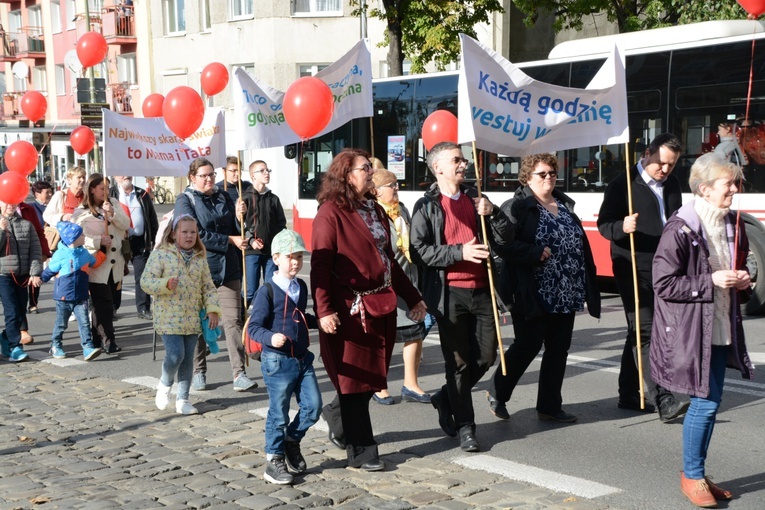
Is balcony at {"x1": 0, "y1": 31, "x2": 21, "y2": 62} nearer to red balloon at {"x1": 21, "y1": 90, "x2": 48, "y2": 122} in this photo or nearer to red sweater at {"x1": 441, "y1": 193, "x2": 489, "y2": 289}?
red balloon at {"x1": 21, "y1": 90, "x2": 48, "y2": 122}

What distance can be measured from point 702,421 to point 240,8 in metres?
34.9

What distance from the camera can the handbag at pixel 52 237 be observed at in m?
11.7

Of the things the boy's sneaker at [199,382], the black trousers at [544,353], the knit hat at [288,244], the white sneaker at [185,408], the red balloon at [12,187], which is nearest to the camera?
the knit hat at [288,244]

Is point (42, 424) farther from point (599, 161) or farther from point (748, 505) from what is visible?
point (599, 161)

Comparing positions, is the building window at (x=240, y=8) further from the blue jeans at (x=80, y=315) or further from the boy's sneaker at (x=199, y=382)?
the boy's sneaker at (x=199, y=382)

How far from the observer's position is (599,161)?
14.0m

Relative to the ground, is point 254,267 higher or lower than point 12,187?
lower

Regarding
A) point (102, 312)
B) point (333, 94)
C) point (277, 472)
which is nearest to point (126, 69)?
point (102, 312)

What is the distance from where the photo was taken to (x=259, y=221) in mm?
9328

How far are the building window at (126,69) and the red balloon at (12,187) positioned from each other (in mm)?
36266

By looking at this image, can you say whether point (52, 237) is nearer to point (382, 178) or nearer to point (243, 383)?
point (243, 383)

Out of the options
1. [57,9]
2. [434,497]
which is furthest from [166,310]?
[57,9]

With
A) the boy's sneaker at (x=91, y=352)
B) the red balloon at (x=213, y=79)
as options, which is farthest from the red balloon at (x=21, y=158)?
the boy's sneaker at (x=91, y=352)

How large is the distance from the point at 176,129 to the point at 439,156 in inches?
191
